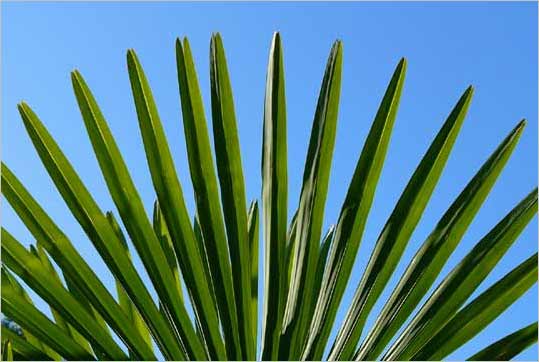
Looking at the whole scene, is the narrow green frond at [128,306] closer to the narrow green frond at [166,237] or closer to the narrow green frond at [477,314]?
the narrow green frond at [166,237]

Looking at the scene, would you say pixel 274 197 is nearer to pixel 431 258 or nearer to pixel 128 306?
pixel 431 258

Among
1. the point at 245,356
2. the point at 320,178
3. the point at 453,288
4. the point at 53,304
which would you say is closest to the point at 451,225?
the point at 453,288

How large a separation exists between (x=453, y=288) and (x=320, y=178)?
0.47 m

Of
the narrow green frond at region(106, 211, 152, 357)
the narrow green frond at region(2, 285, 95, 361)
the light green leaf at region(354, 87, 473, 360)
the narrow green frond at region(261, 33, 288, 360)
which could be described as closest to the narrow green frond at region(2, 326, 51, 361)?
the narrow green frond at region(2, 285, 95, 361)

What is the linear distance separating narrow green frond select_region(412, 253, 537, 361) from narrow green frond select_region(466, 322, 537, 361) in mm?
56

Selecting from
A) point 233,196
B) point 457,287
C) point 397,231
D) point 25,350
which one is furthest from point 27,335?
point 457,287

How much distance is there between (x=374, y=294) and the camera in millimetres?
2180

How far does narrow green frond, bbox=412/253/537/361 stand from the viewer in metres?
2.16

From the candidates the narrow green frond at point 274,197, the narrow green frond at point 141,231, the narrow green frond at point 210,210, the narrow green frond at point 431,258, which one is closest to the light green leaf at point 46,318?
the narrow green frond at point 141,231

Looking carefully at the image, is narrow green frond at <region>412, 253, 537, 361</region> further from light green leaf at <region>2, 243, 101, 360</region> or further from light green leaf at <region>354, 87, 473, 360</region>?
light green leaf at <region>2, 243, 101, 360</region>

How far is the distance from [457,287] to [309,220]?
1.45 feet

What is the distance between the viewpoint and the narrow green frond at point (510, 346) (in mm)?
2148

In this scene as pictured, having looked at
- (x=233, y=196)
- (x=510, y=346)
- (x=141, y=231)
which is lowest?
(x=510, y=346)

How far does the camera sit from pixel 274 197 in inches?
86.2
